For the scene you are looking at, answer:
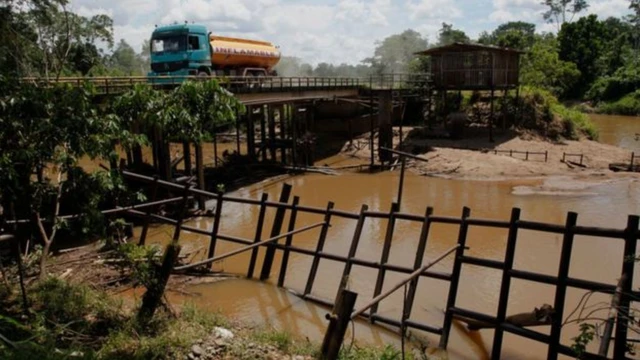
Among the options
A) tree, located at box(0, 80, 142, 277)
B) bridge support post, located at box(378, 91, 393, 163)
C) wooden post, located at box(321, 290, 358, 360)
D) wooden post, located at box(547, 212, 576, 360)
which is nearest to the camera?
wooden post, located at box(321, 290, 358, 360)

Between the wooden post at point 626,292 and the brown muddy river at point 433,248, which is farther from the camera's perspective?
the brown muddy river at point 433,248

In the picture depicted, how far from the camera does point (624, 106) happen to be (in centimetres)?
4759

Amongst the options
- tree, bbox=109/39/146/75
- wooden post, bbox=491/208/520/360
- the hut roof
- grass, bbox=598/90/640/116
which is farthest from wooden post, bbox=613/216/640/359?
tree, bbox=109/39/146/75

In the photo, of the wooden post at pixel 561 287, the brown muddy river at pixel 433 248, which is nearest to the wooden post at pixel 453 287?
the brown muddy river at pixel 433 248

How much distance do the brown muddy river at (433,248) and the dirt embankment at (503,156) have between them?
51.7 inches

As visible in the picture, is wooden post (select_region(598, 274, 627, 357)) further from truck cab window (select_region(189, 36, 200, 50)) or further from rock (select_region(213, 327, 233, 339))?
truck cab window (select_region(189, 36, 200, 50))

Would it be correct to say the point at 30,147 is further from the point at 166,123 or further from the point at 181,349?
the point at 166,123

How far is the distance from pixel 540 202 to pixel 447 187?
Answer: 157 inches

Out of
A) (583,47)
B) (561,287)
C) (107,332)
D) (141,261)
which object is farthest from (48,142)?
(583,47)

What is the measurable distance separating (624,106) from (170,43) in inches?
1704

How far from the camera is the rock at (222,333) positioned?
22.7ft

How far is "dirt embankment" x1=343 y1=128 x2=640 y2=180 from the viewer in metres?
23.2

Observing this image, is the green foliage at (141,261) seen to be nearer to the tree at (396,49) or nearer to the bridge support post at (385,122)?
the bridge support post at (385,122)

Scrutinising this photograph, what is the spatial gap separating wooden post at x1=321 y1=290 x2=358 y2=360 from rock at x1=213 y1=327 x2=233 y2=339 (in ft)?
8.13
